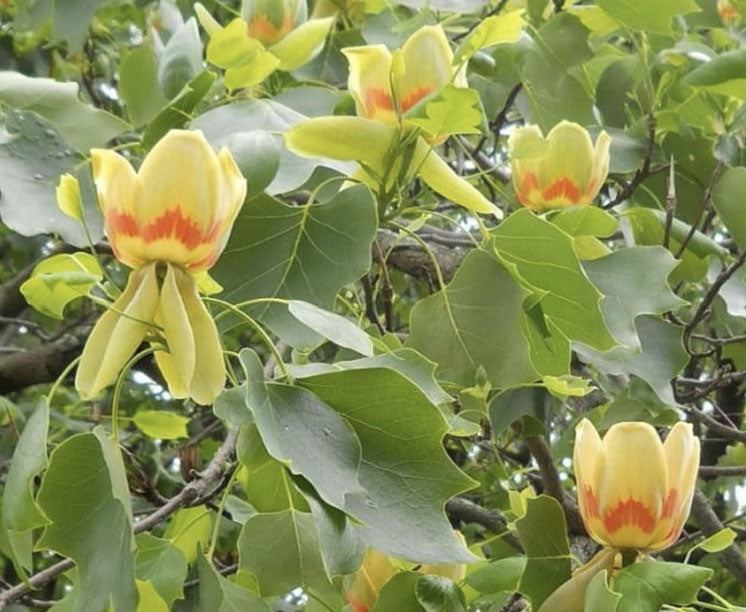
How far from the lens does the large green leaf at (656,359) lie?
3.83 feet

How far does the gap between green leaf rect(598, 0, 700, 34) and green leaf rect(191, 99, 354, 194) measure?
0.39 m

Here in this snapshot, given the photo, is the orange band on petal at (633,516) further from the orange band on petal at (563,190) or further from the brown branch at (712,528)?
the brown branch at (712,528)

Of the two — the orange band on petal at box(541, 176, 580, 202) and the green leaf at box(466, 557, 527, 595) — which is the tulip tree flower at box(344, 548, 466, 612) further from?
the orange band on petal at box(541, 176, 580, 202)

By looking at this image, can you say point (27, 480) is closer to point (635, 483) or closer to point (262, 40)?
point (635, 483)

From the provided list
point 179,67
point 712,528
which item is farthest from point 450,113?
point 712,528

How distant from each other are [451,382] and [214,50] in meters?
0.33

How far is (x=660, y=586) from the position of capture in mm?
889

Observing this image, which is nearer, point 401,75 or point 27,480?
point 27,480

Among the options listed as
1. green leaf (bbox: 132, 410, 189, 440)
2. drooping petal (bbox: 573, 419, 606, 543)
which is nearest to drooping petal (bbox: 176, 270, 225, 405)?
drooping petal (bbox: 573, 419, 606, 543)

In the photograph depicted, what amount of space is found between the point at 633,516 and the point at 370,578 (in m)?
0.22

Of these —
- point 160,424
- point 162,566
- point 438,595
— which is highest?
point 438,595

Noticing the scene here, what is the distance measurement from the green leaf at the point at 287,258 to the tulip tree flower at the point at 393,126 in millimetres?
57

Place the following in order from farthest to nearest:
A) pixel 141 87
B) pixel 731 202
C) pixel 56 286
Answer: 1. pixel 731 202
2. pixel 141 87
3. pixel 56 286

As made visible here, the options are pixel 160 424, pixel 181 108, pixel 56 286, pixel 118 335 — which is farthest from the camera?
pixel 160 424
